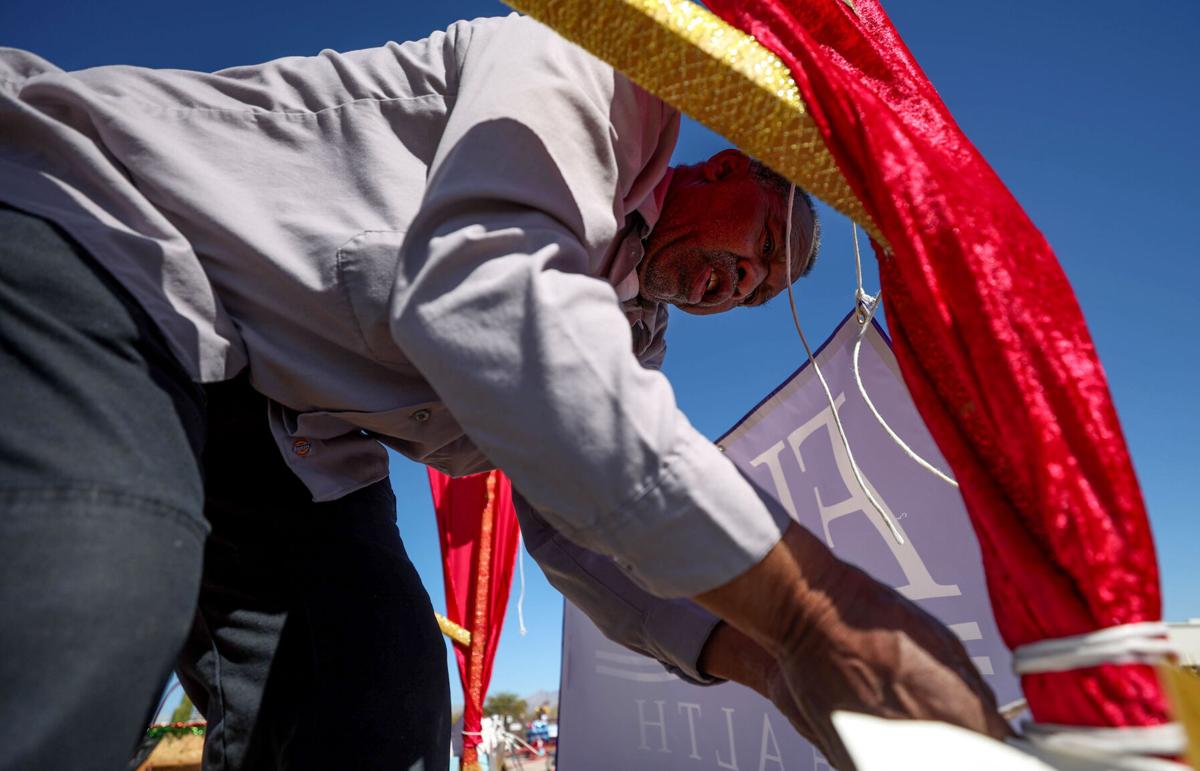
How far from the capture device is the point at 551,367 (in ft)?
1.96

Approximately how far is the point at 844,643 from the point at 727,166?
3.43 feet

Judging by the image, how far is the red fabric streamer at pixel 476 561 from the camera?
14.8 ft

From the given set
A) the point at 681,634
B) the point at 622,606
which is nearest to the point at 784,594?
the point at 681,634

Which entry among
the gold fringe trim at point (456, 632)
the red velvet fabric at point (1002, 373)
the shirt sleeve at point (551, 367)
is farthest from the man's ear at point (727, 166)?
the gold fringe trim at point (456, 632)

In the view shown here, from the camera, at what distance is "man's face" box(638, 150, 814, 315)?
4.49 ft

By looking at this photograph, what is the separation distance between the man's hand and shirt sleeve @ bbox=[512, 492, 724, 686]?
0.98ft

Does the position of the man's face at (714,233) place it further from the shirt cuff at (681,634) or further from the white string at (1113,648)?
the white string at (1113,648)

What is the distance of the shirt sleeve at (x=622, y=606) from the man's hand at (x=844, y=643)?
0.30m

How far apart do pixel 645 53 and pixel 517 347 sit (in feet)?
1.29

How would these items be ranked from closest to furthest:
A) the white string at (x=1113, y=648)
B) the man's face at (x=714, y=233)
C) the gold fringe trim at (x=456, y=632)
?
the white string at (x=1113, y=648) → the man's face at (x=714, y=233) → the gold fringe trim at (x=456, y=632)

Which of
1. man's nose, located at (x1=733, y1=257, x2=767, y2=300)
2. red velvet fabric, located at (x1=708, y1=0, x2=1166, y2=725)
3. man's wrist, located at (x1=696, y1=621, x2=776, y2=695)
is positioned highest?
man's nose, located at (x1=733, y1=257, x2=767, y2=300)

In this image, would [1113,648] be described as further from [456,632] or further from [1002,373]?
[456,632]

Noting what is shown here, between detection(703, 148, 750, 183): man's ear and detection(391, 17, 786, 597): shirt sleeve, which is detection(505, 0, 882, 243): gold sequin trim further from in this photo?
detection(703, 148, 750, 183): man's ear

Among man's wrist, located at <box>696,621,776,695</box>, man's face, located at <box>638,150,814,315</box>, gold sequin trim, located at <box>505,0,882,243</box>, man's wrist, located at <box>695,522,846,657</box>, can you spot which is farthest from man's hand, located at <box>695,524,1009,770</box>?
man's face, located at <box>638,150,814,315</box>
